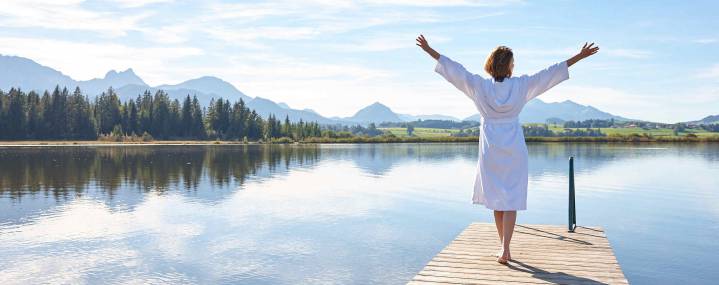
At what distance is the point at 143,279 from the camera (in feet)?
39.1

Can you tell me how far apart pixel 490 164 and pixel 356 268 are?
Answer: 19.5ft

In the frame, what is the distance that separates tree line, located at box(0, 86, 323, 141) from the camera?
13400 cm

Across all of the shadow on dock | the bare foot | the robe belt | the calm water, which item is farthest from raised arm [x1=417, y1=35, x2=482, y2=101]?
the calm water

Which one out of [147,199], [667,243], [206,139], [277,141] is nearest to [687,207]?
[667,243]

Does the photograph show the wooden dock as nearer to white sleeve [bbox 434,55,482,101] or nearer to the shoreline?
white sleeve [bbox 434,55,482,101]

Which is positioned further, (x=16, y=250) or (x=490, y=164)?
(x=16, y=250)

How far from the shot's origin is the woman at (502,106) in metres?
7.86

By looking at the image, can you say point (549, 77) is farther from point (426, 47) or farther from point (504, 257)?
point (504, 257)

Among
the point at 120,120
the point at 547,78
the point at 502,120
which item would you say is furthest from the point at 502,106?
the point at 120,120

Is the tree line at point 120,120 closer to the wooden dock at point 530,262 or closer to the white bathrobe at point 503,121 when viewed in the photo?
the wooden dock at point 530,262

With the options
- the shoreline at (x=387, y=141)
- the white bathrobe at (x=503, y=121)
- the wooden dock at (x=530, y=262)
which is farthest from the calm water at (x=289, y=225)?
the shoreline at (x=387, y=141)

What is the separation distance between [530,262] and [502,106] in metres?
2.54

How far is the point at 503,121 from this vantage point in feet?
26.1

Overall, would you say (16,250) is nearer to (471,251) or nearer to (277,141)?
(471,251)
